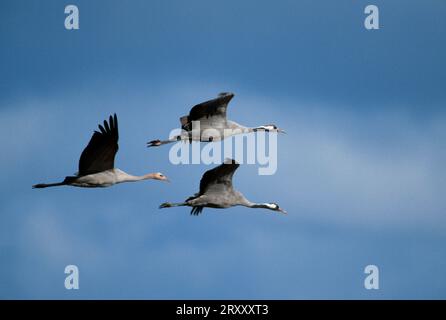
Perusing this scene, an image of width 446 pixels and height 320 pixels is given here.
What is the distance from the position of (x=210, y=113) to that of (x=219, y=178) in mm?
2368

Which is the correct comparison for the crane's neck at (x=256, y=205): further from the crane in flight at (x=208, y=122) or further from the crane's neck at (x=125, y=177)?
the crane's neck at (x=125, y=177)

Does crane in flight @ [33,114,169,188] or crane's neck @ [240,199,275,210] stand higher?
crane in flight @ [33,114,169,188]

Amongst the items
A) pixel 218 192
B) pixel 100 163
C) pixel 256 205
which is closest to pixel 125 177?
pixel 100 163

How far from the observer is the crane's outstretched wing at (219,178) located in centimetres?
3712

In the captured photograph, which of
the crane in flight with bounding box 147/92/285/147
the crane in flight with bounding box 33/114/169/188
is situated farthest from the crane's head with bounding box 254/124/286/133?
the crane in flight with bounding box 33/114/169/188

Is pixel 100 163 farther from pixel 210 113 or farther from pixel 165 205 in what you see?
pixel 210 113

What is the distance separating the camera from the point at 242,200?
3859 centimetres

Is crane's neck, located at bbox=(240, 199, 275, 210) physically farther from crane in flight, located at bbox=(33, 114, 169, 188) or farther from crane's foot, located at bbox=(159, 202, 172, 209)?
crane in flight, located at bbox=(33, 114, 169, 188)

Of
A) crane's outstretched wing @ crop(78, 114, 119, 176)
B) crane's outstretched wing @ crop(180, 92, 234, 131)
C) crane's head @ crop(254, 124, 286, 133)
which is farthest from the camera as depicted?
crane's head @ crop(254, 124, 286, 133)

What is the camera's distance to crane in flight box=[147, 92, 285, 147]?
3862 centimetres

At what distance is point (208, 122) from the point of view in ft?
129

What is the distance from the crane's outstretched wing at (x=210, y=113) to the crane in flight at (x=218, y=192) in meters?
2.17
